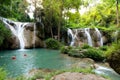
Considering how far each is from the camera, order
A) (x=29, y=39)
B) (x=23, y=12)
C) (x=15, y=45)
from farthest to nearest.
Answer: (x=23, y=12)
(x=29, y=39)
(x=15, y=45)

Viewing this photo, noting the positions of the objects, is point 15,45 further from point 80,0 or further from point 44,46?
point 80,0

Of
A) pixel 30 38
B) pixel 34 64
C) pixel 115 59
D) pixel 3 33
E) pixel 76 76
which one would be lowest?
pixel 34 64

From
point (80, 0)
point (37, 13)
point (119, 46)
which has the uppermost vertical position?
point (80, 0)

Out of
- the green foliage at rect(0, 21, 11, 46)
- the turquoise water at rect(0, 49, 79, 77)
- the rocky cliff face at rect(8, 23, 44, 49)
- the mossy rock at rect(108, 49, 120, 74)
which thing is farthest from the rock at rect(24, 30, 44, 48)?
the mossy rock at rect(108, 49, 120, 74)

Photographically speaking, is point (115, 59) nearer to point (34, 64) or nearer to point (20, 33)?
point (34, 64)

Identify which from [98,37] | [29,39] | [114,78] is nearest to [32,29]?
[29,39]

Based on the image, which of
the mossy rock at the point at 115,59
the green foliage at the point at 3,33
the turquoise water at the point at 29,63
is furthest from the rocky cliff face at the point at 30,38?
the mossy rock at the point at 115,59

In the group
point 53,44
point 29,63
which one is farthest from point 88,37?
point 29,63

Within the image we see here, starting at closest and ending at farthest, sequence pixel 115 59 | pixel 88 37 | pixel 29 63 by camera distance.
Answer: pixel 115 59, pixel 29 63, pixel 88 37

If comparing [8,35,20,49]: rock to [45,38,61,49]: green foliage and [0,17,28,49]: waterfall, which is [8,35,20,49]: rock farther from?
[45,38,61,49]: green foliage

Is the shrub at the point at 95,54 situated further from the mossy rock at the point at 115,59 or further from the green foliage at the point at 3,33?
the green foliage at the point at 3,33

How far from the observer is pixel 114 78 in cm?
1020

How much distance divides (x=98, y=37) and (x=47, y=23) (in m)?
7.52

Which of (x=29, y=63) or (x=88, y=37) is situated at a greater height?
(x=88, y=37)
